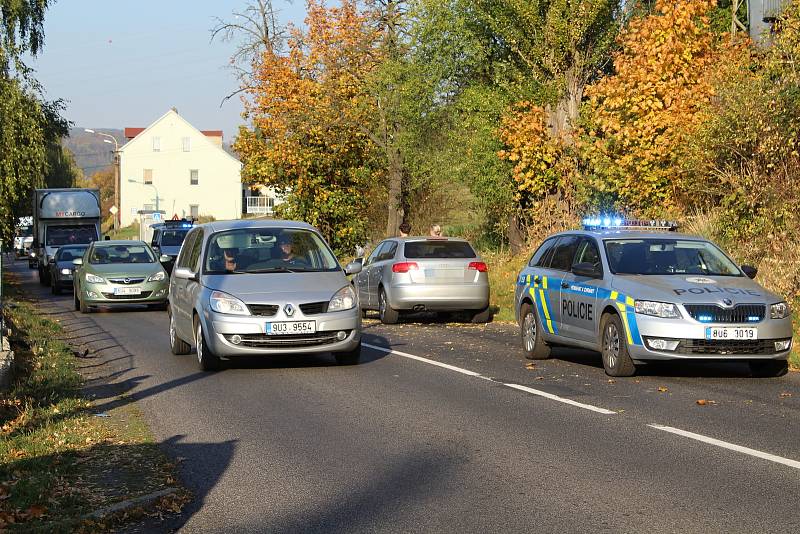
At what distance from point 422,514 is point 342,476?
1.20m

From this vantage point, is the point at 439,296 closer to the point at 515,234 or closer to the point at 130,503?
the point at 515,234

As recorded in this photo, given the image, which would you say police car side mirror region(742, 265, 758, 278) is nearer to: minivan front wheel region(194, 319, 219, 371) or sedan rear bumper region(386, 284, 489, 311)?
minivan front wheel region(194, 319, 219, 371)

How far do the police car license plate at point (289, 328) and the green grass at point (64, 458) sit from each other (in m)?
2.14

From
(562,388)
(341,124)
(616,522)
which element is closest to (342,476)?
(616,522)

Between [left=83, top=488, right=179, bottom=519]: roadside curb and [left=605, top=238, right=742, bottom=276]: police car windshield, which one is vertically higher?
[left=605, top=238, right=742, bottom=276]: police car windshield

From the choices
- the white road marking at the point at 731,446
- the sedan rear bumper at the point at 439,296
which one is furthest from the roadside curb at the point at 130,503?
the sedan rear bumper at the point at 439,296

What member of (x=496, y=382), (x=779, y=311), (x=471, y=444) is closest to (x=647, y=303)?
(x=779, y=311)

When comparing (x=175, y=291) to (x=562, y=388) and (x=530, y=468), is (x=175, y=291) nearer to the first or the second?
(x=562, y=388)

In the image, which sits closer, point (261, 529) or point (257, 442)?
point (261, 529)

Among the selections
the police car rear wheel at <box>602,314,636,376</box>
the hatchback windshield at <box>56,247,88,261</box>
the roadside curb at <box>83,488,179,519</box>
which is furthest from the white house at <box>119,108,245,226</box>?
the roadside curb at <box>83,488,179,519</box>

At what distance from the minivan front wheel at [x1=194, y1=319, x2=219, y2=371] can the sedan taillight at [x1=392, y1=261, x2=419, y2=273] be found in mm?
7734

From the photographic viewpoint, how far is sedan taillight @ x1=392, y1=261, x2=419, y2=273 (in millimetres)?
21391

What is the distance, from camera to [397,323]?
22250 millimetres

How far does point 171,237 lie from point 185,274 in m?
25.2
